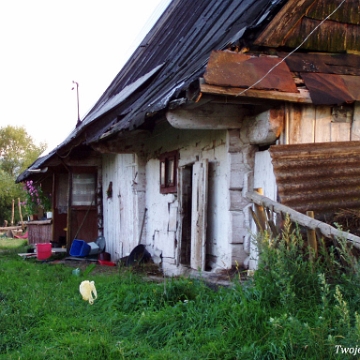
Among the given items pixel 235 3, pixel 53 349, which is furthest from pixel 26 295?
pixel 235 3

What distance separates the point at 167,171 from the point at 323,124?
9.90ft

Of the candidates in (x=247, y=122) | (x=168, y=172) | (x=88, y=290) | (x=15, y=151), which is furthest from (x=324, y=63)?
(x=15, y=151)

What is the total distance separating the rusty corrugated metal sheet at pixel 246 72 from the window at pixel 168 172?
260cm

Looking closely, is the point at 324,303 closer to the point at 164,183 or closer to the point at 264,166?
the point at 264,166

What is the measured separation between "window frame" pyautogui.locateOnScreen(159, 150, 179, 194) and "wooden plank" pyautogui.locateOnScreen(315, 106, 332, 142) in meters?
2.54

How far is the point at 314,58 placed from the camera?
495cm

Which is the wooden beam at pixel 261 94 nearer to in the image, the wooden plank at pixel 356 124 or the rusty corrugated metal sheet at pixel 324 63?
the rusty corrugated metal sheet at pixel 324 63

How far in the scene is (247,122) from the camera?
5145mm

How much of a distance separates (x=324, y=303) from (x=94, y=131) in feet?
19.7

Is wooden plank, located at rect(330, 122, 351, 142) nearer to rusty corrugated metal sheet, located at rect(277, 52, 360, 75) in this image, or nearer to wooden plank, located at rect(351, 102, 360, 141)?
wooden plank, located at rect(351, 102, 360, 141)

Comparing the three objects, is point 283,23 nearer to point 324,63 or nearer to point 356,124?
point 324,63

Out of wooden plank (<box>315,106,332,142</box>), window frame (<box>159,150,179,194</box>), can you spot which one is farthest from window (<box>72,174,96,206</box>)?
wooden plank (<box>315,106,332,142</box>)

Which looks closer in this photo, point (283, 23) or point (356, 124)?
point (283, 23)

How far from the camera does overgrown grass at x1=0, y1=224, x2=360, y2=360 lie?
2859mm
